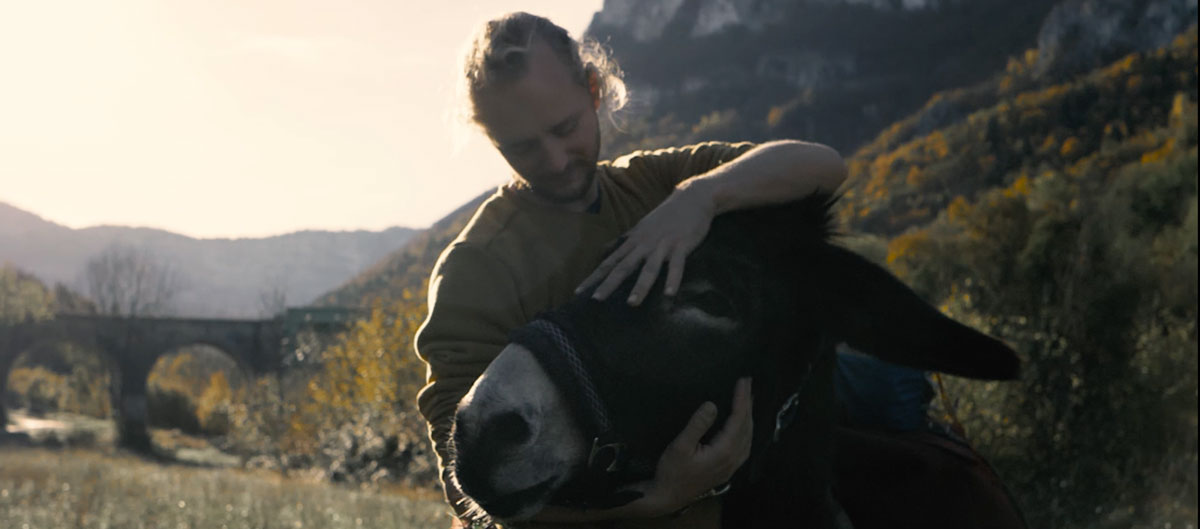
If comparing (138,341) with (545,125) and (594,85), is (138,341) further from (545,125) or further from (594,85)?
(545,125)

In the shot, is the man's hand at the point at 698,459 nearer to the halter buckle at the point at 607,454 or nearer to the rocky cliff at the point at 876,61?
the halter buckle at the point at 607,454

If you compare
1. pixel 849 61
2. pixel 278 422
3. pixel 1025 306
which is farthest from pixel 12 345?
pixel 849 61

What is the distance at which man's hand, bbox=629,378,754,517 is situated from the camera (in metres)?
1.82

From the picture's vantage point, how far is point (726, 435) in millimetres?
1872

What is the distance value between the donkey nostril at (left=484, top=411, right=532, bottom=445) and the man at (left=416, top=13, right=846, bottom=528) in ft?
1.37

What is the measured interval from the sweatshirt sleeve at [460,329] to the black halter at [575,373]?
54 cm

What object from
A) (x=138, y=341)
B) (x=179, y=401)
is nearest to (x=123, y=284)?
(x=138, y=341)

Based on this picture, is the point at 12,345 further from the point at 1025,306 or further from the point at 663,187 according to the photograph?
the point at 663,187

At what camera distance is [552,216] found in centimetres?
254

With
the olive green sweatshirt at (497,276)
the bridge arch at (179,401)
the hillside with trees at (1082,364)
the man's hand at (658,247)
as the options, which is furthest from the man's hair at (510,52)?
the bridge arch at (179,401)

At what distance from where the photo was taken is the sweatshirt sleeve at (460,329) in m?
2.22

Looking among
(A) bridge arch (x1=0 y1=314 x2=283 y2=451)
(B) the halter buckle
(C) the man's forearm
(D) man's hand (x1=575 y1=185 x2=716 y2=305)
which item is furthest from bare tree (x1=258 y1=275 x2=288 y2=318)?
(B) the halter buckle

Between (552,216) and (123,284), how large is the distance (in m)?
69.4

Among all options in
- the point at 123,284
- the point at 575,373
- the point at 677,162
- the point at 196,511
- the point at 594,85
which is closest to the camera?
the point at 575,373
